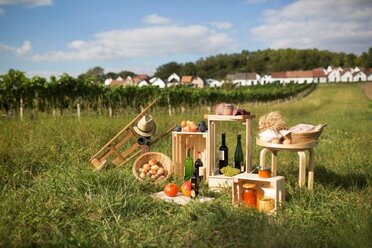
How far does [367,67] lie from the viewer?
367 ft

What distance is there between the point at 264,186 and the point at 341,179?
147 cm

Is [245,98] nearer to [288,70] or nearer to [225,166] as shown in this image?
[225,166]

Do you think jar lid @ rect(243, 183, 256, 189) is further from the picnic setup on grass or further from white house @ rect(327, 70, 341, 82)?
white house @ rect(327, 70, 341, 82)

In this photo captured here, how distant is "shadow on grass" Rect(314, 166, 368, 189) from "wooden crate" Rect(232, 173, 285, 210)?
1.02 m

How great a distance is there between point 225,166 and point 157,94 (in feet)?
51.0

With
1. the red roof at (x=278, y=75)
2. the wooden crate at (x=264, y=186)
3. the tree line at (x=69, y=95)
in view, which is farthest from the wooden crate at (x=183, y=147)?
the red roof at (x=278, y=75)

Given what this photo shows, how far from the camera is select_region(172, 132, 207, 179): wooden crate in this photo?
6309mm

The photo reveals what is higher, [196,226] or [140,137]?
[140,137]

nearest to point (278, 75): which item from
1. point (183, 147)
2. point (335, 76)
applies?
point (335, 76)

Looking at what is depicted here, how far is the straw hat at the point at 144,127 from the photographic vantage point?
6.42 metres

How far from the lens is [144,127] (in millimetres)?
6422

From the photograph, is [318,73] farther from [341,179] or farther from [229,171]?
[229,171]

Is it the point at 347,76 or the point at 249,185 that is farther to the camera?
the point at 347,76

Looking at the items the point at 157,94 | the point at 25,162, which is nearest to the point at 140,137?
the point at 25,162
